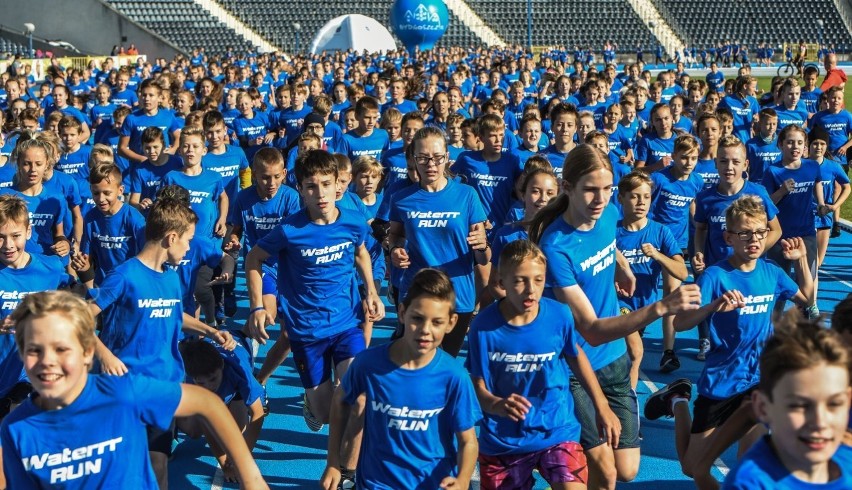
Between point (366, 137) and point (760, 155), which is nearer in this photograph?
point (760, 155)

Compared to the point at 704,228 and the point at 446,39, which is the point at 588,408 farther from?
the point at 446,39

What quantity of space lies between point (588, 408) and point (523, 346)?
2.32 feet

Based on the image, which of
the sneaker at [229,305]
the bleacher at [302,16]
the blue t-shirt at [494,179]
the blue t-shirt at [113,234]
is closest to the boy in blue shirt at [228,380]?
the blue t-shirt at [113,234]

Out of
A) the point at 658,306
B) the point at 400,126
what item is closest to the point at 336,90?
the point at 400,126

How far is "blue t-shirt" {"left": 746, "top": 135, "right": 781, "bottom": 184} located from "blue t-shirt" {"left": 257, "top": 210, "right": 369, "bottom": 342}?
5922 millimetres

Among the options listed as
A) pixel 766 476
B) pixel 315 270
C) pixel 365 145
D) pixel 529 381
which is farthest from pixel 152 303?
pixel 365 145

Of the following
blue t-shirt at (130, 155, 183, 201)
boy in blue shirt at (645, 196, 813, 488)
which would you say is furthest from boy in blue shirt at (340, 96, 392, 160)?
boy in blue shirt at (645, 196, 813, 488)

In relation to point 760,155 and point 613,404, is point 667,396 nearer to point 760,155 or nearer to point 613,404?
point 613,404

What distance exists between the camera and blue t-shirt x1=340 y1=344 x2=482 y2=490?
4.53 metres

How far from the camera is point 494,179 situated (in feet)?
30.6

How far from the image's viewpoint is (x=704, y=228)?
28.6ft

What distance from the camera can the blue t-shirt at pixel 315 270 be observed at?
6699mm

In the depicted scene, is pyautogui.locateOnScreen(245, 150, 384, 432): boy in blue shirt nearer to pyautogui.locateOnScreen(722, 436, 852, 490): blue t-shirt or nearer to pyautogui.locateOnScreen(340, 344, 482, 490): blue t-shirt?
pyautogui.locateOnScreen(340, 344, 482, 490): blue t-shirt

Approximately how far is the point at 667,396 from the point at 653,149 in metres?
5.71
